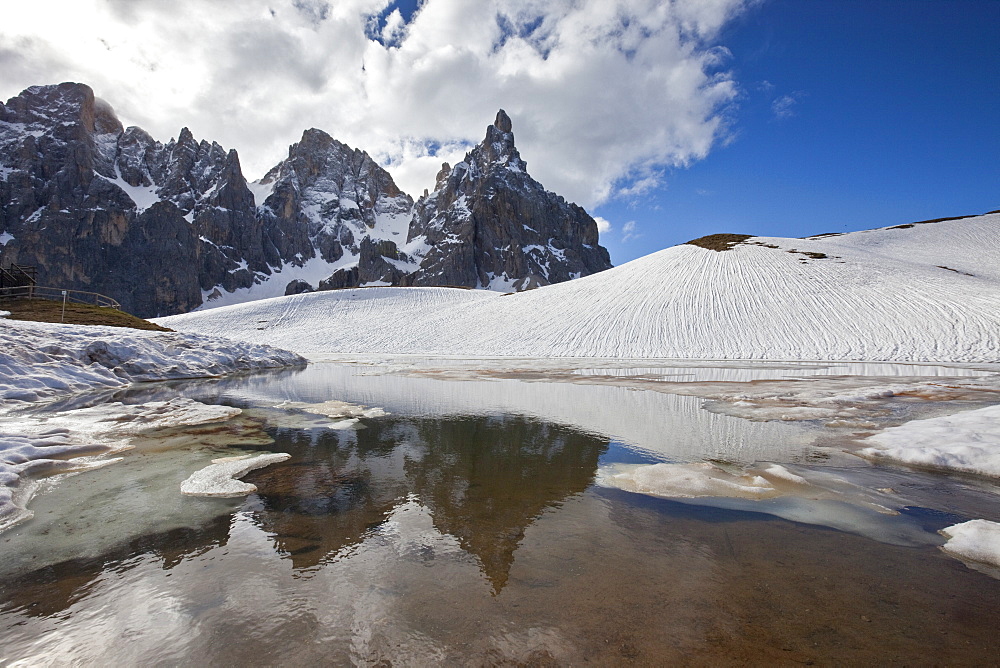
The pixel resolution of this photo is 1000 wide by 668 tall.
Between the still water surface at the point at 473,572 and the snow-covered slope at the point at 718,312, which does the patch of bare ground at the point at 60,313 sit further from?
the still water surface at the point at 473,572

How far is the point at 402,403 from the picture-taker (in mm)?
11992

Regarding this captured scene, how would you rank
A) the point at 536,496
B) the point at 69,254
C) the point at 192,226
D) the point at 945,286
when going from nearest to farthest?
1. the point at 536,496
2. the point at 945,286
3. the point at 69,254
4. the point at 192,226

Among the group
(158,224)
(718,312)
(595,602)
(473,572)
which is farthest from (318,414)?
(158,224)

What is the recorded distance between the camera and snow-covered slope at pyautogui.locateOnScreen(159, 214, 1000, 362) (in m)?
30.0

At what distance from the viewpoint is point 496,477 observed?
5684mm

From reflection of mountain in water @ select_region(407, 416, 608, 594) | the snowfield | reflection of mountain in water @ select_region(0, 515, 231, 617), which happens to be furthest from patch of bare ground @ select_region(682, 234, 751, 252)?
reflection of mountain in water @ select_region(0, 515, 231, 617)

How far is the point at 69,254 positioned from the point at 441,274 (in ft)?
406

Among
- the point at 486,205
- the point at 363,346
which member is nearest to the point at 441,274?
the point at 486,205

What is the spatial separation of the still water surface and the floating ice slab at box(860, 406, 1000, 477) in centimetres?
65

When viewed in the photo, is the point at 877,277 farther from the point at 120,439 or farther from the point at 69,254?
the point at 69,254

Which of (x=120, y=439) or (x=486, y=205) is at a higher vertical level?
(x=486, y=205)

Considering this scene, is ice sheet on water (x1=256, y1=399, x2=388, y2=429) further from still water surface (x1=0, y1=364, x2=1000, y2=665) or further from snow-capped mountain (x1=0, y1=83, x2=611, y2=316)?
snow-capped mountain (x1=0, y1=83, x2=611, y2=316)

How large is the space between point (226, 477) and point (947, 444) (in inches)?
403

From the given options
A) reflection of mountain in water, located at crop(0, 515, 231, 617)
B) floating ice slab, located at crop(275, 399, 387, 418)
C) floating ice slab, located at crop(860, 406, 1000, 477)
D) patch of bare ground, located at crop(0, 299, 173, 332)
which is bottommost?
reflection of mountain in water, located at crop(0, 515, 231, 617)
